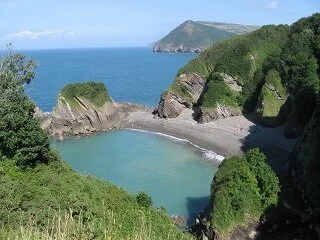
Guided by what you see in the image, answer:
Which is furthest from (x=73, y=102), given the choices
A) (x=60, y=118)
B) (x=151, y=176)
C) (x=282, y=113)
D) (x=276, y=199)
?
(x=276, y=199)

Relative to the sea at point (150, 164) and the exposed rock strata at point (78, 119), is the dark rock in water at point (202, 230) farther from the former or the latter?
the exposed rock strata at point (78, 119)

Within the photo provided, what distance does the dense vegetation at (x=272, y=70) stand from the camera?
4884 centimetres

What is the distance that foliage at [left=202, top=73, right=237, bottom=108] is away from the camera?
192ft

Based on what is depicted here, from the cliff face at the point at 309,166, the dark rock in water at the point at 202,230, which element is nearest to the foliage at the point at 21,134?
the dark rock in water at the point at 202,230

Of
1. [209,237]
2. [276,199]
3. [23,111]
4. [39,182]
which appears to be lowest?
[209,237]

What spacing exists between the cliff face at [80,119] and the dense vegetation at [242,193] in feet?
109

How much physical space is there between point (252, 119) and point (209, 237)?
109 feet

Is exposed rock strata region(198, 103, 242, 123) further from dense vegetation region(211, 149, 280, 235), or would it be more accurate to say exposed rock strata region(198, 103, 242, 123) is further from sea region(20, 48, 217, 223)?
dense vegetation region(211, 149, 280, 235)

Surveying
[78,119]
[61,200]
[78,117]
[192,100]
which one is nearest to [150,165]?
[78,119]

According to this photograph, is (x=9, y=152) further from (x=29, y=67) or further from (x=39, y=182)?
(x=29, y=67)

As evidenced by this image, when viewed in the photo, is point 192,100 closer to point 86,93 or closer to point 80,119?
point 86,93

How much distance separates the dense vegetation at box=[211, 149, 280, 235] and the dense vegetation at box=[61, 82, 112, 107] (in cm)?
3547

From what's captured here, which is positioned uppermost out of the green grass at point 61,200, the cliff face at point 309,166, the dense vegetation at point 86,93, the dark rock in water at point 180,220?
the green grass at point 61,200

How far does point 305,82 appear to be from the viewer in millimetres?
51312
